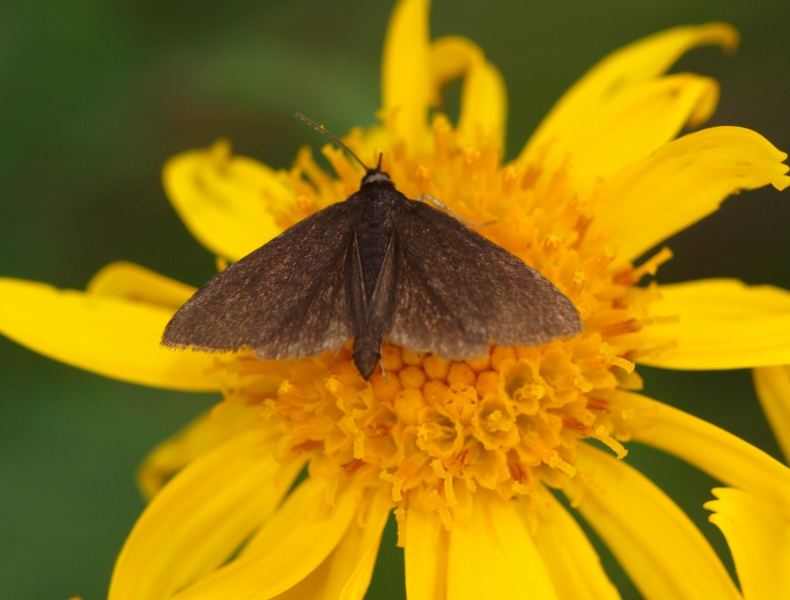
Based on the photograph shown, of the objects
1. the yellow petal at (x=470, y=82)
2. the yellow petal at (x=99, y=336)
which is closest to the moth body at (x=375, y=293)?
the yellow petal at (x=99, y=336)

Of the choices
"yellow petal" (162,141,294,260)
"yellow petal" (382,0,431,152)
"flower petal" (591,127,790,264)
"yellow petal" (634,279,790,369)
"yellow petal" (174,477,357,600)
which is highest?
"yellow petal" (382,0,431,152)

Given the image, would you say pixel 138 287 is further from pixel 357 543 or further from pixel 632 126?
pixel 632 126

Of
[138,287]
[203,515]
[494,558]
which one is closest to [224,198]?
[138,287]

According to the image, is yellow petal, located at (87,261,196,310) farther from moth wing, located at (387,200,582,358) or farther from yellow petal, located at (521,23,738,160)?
yellow petal, located at (521,23,738,160)

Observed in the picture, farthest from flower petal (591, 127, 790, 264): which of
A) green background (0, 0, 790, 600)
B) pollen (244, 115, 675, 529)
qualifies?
green background (0, 0, 790, 600)

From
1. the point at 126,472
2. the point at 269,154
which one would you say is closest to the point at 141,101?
the point at 269,154

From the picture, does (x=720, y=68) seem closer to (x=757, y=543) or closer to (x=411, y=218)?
(x=411, y=218)

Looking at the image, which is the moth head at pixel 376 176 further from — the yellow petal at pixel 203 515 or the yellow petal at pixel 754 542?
the yellow petal at pixel 754 542
